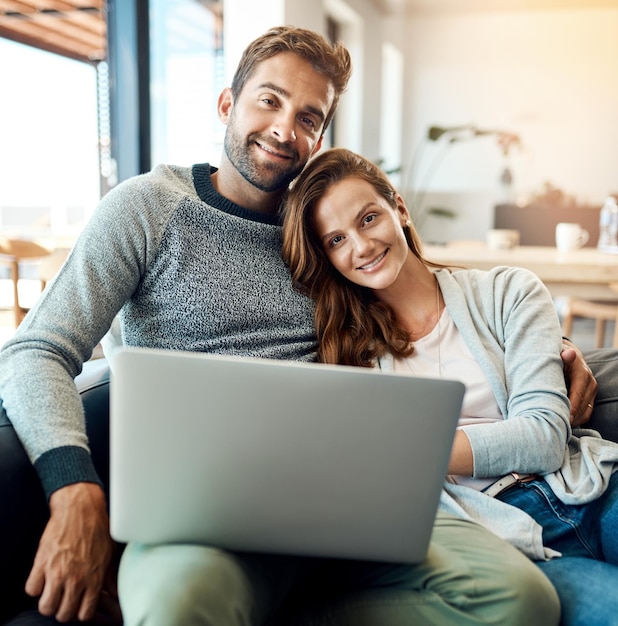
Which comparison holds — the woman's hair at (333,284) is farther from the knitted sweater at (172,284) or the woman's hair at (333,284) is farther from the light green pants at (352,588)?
the light green pants at (352,588)

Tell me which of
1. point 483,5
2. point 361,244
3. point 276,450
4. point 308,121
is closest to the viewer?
point 276,450

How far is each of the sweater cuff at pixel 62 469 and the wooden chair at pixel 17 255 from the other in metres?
1.47

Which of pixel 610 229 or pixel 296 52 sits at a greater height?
pixel 296 52

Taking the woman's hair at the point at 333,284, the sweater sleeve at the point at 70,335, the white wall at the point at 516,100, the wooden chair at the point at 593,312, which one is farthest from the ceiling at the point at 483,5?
the sweater sleeve at the point at 70,335

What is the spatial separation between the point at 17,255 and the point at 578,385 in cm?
192

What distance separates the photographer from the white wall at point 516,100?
21.9 feet

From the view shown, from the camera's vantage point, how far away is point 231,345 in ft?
4.14

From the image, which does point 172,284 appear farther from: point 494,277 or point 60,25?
point 60,25

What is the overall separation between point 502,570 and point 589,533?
1.11ft

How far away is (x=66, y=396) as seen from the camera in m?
1.01

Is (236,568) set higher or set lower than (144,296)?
lower

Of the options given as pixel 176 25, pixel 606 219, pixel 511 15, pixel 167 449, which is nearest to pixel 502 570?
pixel 167 449

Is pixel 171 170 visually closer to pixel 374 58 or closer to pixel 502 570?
pixel 502 570

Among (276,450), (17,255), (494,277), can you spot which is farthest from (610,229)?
(276,450)
